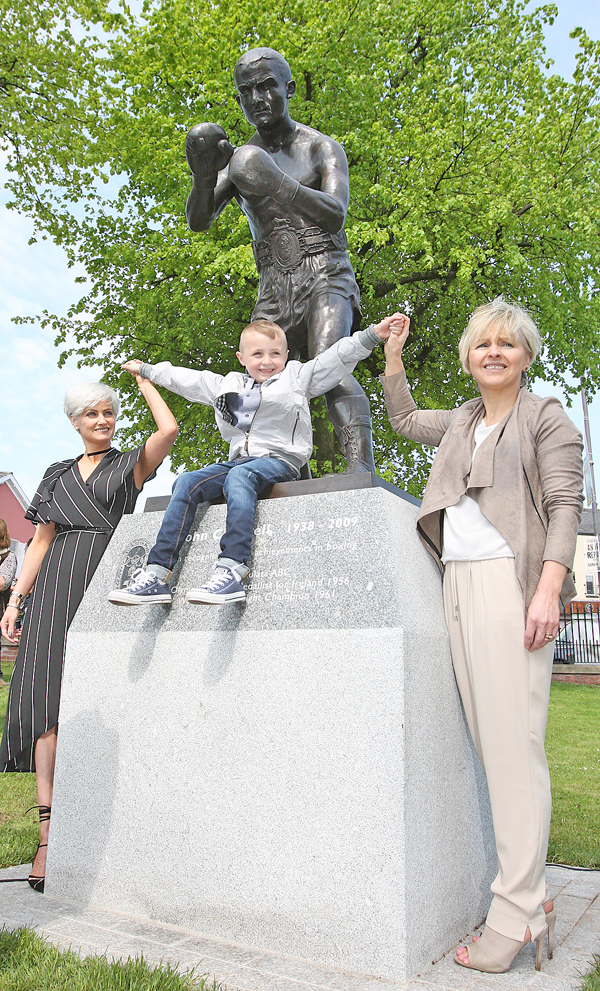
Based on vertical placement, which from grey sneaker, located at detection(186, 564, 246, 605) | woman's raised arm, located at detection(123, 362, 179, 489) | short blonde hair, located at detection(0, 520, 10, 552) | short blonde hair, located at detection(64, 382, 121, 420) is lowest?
grey sneaker, located at detection(186, 564, 246, 605)

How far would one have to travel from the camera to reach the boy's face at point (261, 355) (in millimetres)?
3387

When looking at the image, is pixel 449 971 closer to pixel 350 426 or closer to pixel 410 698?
pixel 410 698

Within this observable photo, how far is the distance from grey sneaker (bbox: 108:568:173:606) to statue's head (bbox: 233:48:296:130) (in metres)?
2.52

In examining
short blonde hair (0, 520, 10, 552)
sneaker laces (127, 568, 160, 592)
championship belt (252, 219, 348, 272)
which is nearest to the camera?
sneaker laces (127, 568, 160, 592)

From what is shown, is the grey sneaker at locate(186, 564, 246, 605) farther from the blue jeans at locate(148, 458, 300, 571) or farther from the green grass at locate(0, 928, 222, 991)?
the green grass at locate(0, 928, 222, 991)

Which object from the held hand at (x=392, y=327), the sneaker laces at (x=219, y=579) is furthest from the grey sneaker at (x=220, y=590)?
the held hand at (x=392, y=327)

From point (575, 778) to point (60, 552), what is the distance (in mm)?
5039

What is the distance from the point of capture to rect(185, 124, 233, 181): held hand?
379cm

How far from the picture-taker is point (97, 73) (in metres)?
12.5

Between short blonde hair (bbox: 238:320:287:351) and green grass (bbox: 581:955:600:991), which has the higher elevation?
short blonde hair (bbox: 238:320:287:351)

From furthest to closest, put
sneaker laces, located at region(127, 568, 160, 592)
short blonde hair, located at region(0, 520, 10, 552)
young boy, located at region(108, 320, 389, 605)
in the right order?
short blonde hair, located at region(0, 520, 10, 552) → young boy, located at region(108, 320, 389, 605) → sneaker laces, located at region(127, 568, 160, 592)

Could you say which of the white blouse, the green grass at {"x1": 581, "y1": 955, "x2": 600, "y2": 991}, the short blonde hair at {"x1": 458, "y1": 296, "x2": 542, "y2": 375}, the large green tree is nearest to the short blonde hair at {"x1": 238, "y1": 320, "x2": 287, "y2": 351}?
the short blonde hair at {"x1": 458, "y1": 296, "x2": 542, "y2": 375}

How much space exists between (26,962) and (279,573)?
4.95ft

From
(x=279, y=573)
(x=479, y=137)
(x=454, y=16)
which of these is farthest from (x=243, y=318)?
(x=279, y=573)
